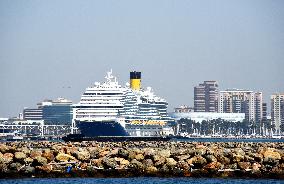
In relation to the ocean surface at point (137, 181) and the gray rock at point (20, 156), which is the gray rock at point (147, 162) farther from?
the gray rock at point (20, 156)

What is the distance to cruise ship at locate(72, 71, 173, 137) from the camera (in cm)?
10869

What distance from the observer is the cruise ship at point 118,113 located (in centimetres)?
10869

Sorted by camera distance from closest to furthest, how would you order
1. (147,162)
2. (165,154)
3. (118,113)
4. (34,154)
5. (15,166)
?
(15,166) < (147,162) < (165,154) < (34,154) < (118,113)

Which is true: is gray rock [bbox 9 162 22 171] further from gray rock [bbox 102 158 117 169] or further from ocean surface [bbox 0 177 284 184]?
gray rock [bbox 102 158 117 169]

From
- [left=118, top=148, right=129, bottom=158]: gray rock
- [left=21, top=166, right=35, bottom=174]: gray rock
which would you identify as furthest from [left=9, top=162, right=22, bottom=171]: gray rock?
[left=118, top=148, right=129, bottom=158]: gray rock

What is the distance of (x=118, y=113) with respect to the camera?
11206 centimetres

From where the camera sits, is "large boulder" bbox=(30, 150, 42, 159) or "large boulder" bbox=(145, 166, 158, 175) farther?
"large boulder" bbox=(30, 150, 42, 159)

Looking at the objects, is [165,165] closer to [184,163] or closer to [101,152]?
[184,163]

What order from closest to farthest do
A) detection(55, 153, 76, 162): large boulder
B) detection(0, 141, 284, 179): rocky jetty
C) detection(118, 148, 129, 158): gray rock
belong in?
detection(0, 141, 284, 179): rocky jetty < detection(55, 153, 76, 162): large boulder < detection(118, 148, 129, 158): gray rock

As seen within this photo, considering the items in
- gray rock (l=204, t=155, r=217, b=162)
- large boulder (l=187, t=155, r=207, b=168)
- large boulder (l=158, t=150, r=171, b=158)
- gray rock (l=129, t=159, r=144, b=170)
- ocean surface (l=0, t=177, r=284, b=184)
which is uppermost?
large boulder (l=158, t=150, r=171, b=158)

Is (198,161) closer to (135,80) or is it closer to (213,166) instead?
(213,166)

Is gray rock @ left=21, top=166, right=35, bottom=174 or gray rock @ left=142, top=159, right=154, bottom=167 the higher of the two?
gray rock @ left=142, top=159, right=154, bottom=167

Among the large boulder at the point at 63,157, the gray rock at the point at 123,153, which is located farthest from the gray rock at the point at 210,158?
the large boulder at the point at 63,157

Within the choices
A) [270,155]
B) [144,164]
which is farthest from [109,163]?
[270,155]
